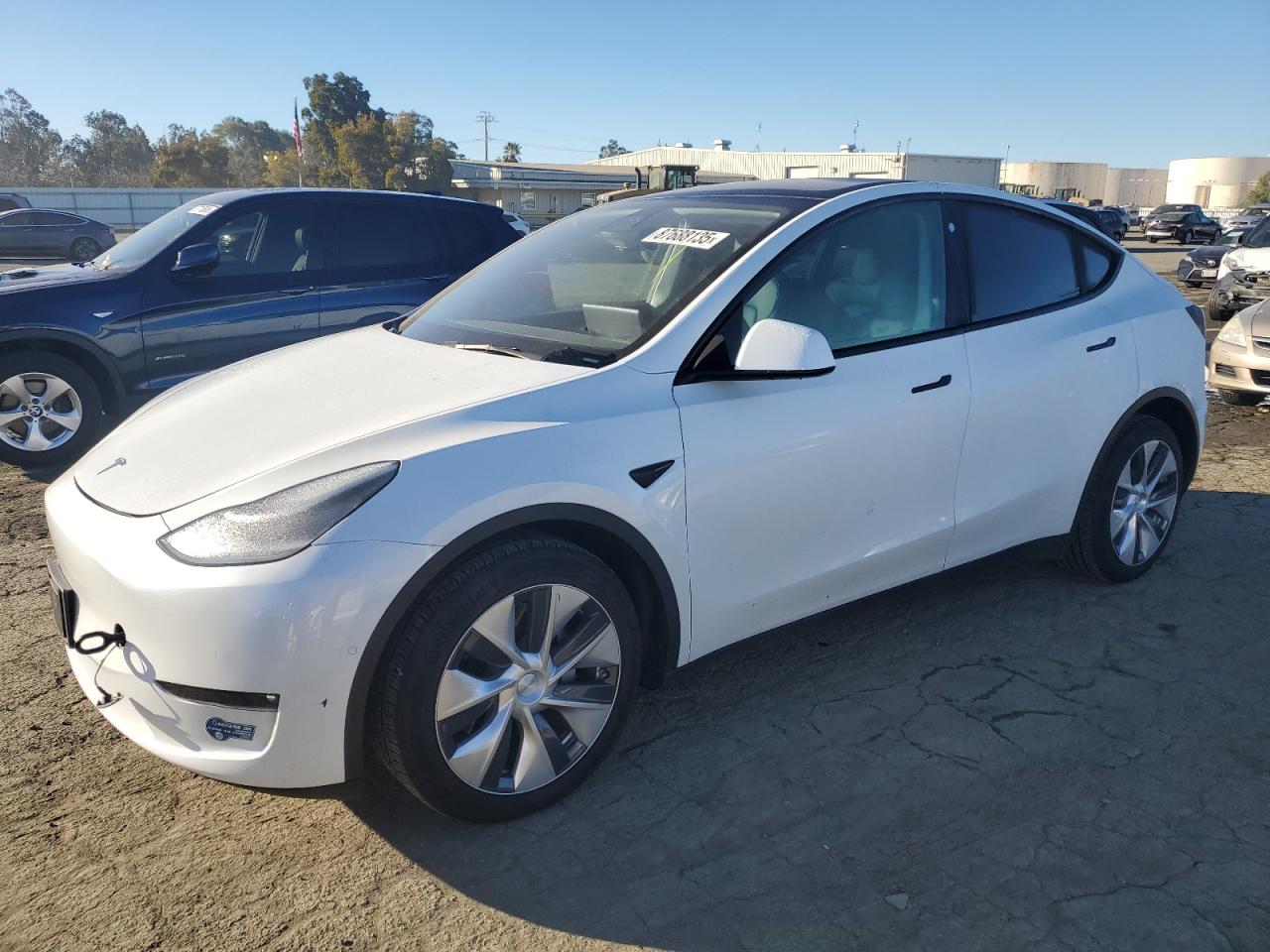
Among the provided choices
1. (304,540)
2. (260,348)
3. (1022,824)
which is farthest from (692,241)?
(260,348)

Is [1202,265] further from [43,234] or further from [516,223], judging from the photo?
[43,234]

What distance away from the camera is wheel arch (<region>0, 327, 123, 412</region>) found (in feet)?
19.9

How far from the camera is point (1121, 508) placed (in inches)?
161

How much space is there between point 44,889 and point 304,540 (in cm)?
112

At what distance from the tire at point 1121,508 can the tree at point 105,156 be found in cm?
10082

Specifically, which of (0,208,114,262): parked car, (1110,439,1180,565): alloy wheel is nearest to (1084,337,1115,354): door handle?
(1110,439,1180,565): alloy wheel

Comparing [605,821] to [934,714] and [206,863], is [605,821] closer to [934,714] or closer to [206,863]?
[206,863]

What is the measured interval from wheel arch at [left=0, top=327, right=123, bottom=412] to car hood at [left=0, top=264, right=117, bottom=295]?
12.6 inches

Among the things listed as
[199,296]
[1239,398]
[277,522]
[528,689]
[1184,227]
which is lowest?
[1239,398]

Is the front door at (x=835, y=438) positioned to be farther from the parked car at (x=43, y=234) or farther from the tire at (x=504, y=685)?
the parked car at (x=43, y=234)

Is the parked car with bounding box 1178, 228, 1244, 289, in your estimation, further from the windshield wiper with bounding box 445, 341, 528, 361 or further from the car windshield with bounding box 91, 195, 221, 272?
the windshield wiper with bounding box 445, 341, 528, 361

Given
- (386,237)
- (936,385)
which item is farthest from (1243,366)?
(386,237)

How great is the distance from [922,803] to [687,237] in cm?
194

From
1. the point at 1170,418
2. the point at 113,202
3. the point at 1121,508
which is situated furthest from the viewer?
the point at 113,202
